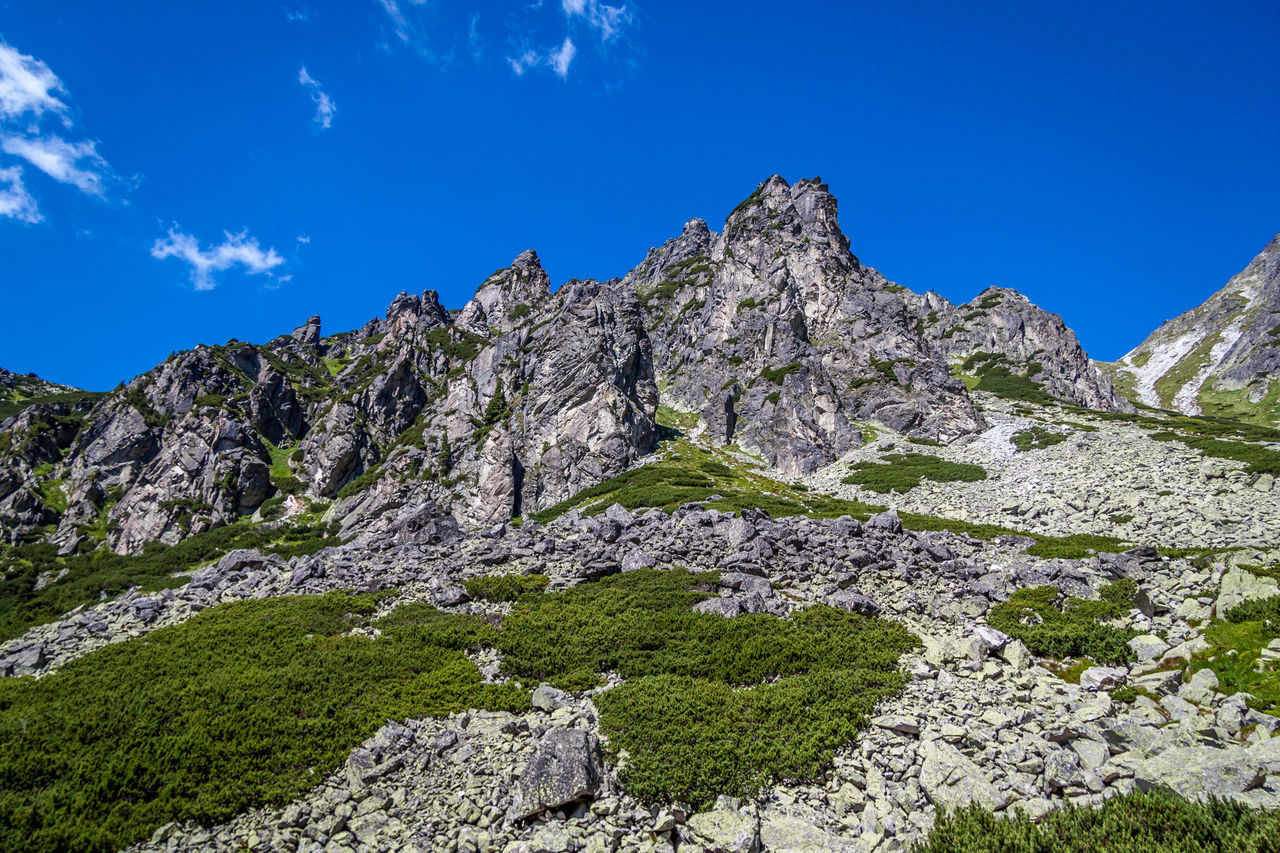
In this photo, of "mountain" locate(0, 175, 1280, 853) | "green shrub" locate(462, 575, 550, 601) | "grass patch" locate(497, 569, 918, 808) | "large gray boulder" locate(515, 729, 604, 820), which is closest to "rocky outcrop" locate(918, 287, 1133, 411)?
"mountain" locate(0, 175, 1280, 853)

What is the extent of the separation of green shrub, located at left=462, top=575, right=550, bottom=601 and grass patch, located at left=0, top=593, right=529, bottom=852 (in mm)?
2188

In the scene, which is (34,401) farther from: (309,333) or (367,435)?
(367,435)

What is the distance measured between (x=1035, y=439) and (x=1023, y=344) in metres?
74.7

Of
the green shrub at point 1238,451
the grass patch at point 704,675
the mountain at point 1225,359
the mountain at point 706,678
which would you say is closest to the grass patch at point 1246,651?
the mountain at point 706,678

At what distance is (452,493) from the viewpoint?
216 feet

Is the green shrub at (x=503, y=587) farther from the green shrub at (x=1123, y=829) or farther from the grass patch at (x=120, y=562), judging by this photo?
the grass patch at (x=120, y=562)

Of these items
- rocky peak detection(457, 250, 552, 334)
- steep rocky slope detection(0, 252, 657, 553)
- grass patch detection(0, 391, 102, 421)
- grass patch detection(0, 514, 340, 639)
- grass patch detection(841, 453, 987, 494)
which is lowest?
grass patch detection(0, 514, 340, 639)

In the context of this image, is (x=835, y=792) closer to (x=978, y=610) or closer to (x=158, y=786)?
(x=978, y=610)

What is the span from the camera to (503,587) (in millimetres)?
21062

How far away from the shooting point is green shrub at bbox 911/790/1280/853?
6.83m

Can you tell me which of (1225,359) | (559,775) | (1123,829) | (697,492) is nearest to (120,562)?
(697,492)

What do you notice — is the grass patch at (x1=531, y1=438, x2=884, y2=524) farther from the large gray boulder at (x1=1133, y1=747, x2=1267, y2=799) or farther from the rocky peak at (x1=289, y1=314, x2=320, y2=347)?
the rocky peak at (x1=289, y1=314, x2=320, y2=347)

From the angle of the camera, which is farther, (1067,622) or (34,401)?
(34,401)

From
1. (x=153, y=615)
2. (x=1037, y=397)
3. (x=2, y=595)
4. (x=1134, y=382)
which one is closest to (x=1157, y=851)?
(x=153, y=615)
